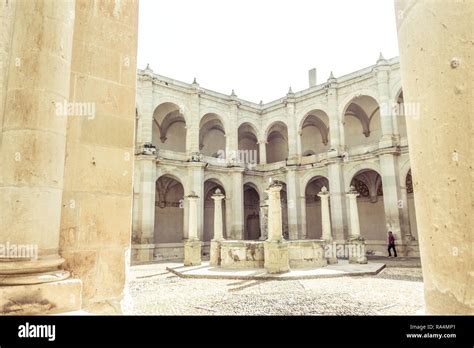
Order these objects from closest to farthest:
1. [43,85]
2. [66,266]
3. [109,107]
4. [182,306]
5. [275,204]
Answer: [43,85] → [66,266] → [109,107] → [182,306] → [275,204]

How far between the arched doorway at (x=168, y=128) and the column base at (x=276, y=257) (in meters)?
13.6

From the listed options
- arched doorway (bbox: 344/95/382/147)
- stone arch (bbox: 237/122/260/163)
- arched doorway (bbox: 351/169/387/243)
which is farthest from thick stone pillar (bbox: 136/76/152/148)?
arched doorway (bbox: 351/169/387/243)

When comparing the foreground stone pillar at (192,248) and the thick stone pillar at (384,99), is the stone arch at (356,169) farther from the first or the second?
the foreground stone pillar at (192,248)

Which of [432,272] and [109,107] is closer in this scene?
[432,272]

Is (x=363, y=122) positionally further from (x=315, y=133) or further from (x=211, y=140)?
(x=211, y=140)

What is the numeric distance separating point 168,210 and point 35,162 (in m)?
21.0

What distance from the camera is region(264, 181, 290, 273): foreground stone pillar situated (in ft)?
34.9

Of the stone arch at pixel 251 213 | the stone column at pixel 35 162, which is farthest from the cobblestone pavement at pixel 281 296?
the stone arch at pixel 251 213

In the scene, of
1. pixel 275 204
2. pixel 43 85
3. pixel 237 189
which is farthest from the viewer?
pixel 237 189

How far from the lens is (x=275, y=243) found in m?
10.9
